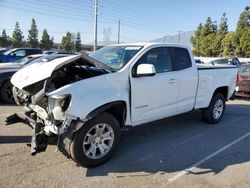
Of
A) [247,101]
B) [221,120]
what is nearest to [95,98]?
[221,120]

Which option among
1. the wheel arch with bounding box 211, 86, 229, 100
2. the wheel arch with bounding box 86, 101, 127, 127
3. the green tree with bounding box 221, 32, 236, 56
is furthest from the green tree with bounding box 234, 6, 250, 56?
the wheel arch with bounding box 86, 101, 127, 127

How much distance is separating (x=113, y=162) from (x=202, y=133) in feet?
8.59

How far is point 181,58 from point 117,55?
1504 millimetres

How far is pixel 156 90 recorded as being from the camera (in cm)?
505

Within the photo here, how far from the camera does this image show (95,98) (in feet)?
13.3

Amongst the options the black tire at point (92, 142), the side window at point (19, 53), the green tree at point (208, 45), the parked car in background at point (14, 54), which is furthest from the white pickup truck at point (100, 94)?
the green tree at point (208, 45)

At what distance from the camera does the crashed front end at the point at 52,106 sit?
3834 millimetres

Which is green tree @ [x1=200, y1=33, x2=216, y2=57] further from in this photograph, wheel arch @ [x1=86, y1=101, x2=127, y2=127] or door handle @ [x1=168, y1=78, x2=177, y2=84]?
wheel arch @ [x1=86, y1=101, x2=127, y2=127]

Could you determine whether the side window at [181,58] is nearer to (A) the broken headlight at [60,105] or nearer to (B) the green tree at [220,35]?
(A) the broken headlight at [60,105]

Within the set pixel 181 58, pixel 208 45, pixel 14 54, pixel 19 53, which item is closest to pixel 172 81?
pixel 181 58

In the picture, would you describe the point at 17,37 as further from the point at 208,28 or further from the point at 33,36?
the point at 208,28

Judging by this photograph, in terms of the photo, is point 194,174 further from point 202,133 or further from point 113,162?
point 202,133

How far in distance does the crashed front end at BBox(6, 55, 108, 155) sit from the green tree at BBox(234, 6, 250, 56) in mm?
38149

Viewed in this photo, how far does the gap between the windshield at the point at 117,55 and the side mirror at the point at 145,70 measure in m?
0.28
